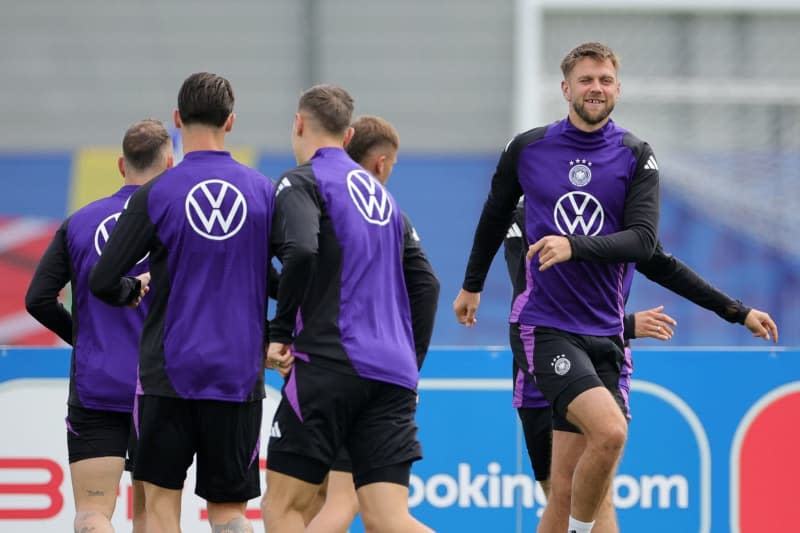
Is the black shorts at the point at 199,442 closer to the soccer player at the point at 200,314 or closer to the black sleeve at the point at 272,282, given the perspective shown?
the soccer player at the point at 200,314

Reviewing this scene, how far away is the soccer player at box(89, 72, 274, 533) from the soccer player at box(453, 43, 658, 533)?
135 centimetres

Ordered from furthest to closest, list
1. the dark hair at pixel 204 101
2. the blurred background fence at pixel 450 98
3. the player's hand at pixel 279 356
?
the blurred background fence at pixel 450 98
the dark hair at pixel 204 101
the player's hand at pixel 279 356

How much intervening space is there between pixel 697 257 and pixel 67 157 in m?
7.48

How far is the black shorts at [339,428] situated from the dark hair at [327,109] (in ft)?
3.09

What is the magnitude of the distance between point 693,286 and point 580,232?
2.70ft

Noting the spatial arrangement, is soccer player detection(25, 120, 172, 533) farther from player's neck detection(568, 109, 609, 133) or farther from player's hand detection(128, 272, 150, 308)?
player's neck detection(568, 109, 609, 133)

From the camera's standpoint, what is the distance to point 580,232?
5.93 metres

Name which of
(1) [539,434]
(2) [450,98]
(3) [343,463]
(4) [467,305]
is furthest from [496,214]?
(2) [450,98]

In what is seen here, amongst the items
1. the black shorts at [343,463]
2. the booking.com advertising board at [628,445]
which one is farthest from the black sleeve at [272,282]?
the booking.com advertising board at [628,445]

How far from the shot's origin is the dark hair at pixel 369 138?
20.5ft

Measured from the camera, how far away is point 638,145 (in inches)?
237

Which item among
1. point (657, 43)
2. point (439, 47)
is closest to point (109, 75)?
point (439, 47)

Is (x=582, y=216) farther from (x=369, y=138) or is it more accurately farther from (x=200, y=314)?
(x=200, y=314)

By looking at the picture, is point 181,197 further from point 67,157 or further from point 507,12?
point 507,12
